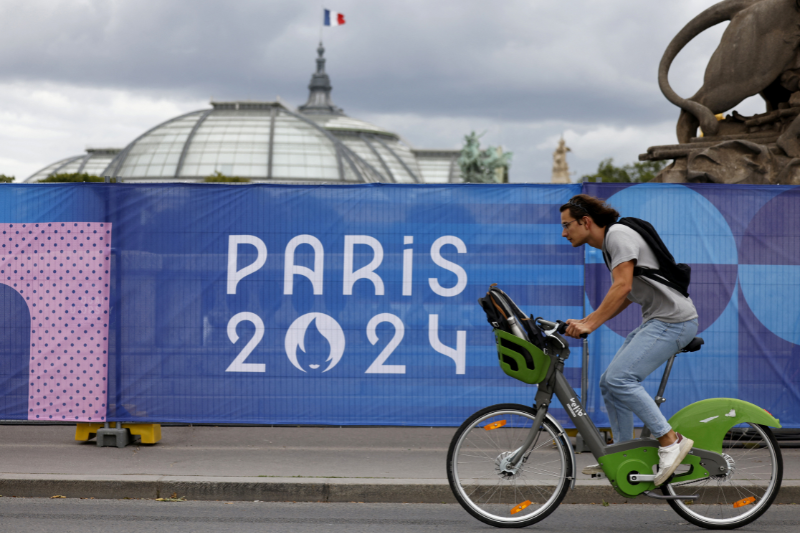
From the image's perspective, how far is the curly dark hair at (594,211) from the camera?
452 centimetres

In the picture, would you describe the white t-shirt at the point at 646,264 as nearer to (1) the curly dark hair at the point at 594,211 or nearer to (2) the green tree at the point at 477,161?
(1) the curly dark hair at the point at 594,211

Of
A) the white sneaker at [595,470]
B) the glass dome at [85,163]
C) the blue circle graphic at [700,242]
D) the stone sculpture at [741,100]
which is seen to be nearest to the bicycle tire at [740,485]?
the white sneaker at [595,470]

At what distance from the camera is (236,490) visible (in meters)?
5.24

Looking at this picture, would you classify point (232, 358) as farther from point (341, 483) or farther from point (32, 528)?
point (32, 528)

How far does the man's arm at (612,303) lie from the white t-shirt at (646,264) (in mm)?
37

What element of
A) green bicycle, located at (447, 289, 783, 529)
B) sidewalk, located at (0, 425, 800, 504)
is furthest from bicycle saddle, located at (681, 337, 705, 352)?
sidewalk, located at (0, 425, 800, 504)

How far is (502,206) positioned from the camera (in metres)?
6.39

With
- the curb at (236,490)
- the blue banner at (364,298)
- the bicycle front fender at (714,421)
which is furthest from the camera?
the blue banner at (364,298)

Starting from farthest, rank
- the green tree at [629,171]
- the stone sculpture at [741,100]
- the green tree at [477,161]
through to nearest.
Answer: the green tree at [477,161]
the green tree at [629,171]
the stone sculpture at [741,100]

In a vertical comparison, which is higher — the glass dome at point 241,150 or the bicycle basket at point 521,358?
the glass dome at point 241,150

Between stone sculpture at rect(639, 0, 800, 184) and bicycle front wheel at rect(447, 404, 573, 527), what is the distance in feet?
17.5

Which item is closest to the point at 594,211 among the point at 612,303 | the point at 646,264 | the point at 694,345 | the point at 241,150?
the point at 646,264

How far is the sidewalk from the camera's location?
522cm

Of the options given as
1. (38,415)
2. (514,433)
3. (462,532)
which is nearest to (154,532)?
(462,532)
